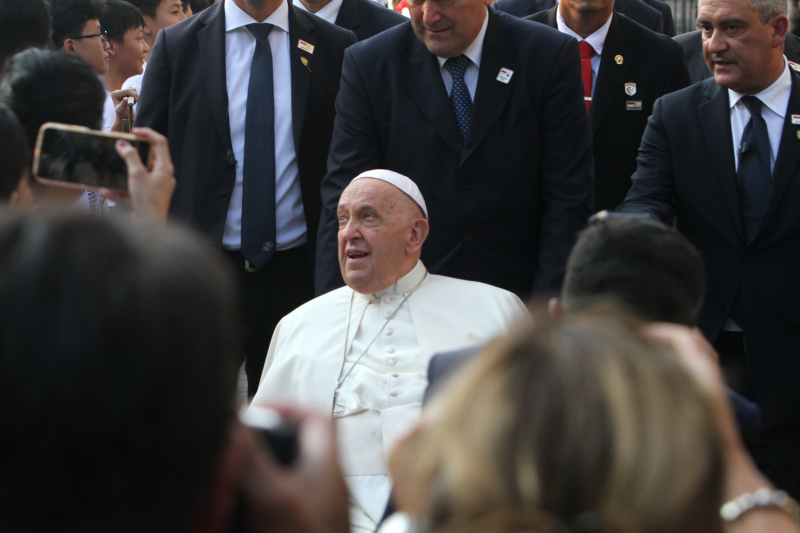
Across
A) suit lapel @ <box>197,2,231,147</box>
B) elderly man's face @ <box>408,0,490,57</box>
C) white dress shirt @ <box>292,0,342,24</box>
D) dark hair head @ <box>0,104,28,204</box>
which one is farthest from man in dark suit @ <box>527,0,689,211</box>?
dark hair head @ <box>0,104,28,204</box>

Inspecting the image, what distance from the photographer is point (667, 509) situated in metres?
1.15

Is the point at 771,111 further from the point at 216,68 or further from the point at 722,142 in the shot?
the point at 216,68

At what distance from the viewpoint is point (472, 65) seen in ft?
15.3

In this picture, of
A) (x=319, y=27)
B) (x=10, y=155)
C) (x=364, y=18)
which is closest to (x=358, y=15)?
(x=364, y=18)

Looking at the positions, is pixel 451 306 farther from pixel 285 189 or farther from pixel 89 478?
pixel 89 478

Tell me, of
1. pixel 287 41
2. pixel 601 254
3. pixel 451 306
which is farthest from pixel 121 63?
pixel 601 254

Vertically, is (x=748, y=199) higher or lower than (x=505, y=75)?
lower

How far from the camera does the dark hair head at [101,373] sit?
3.56ft

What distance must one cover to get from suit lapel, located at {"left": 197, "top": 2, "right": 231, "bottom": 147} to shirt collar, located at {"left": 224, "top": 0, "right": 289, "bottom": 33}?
3 centimetres

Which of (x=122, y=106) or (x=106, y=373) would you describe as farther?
(x=122, y=106)

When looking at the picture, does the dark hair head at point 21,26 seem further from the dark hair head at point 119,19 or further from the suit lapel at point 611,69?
the suit lapel at point 611,69

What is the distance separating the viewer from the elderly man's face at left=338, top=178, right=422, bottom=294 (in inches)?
165

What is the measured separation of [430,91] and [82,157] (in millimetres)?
2288

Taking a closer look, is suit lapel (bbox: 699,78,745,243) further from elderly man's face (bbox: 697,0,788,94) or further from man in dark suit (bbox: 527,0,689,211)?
man in dark suit (bbox: 527,0,689,211)
